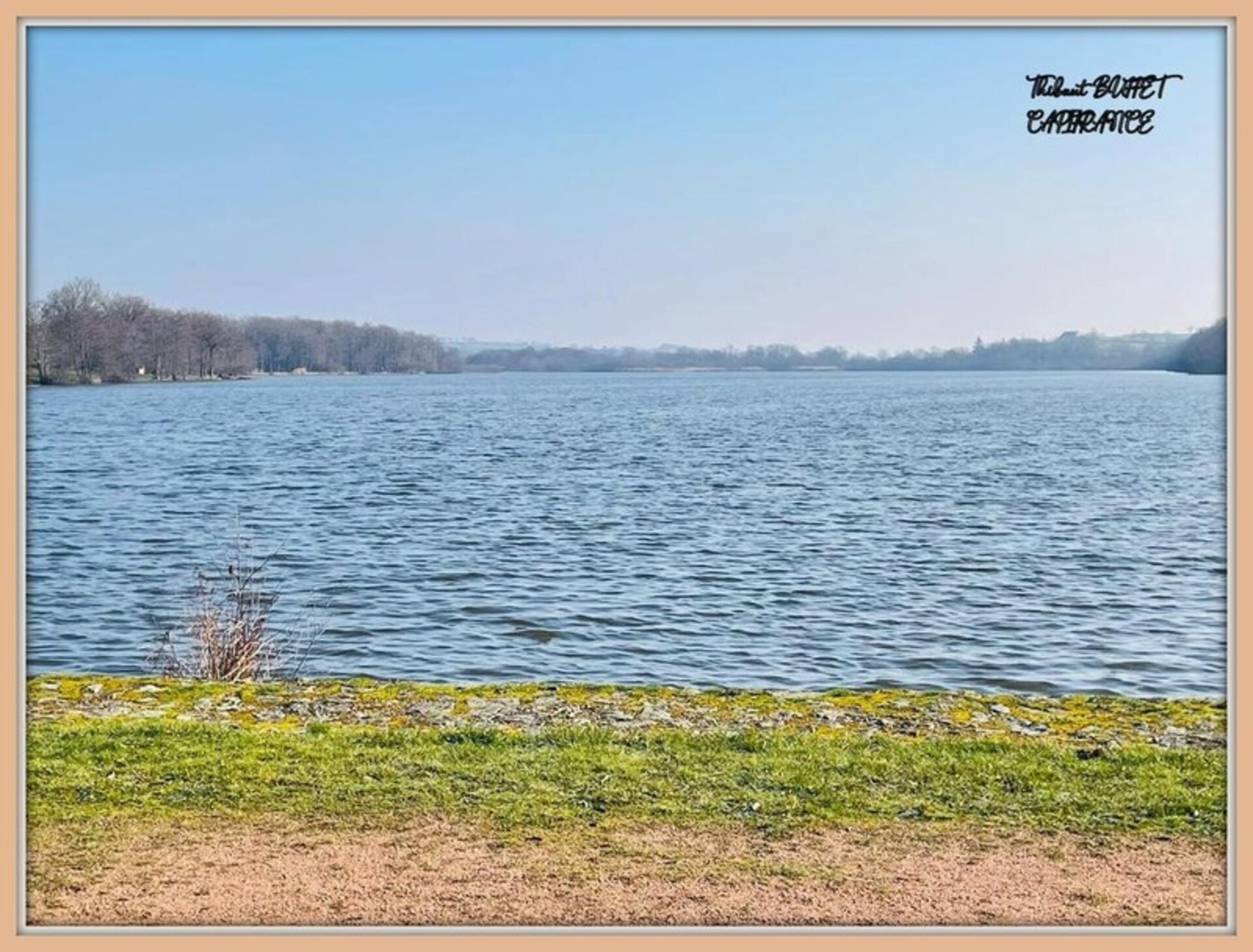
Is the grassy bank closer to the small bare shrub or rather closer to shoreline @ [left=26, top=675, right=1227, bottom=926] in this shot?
shoreline @ [left=26, top=675, right=1227, bottom=926]

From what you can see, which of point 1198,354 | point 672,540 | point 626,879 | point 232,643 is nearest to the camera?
point 626,879

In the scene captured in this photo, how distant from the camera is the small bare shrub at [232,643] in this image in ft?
46.8

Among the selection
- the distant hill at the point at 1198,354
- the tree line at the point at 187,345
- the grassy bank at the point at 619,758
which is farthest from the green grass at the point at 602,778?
the tree line at the point at 187,345

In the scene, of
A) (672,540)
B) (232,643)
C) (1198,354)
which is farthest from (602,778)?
(1198,354)

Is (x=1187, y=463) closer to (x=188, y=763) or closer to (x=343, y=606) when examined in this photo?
(x=343, y=606)

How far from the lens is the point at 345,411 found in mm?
56938

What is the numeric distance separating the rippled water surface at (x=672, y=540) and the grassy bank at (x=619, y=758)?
5.36 feet

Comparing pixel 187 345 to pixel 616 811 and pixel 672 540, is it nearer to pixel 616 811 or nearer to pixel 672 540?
pixel 672 540

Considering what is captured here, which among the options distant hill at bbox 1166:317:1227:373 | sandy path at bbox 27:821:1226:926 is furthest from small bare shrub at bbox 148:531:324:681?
distant hill at bbox 1166:317:1227:373

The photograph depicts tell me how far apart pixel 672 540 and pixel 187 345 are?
28006 millimetres

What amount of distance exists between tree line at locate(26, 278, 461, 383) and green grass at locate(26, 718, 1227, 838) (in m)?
22.3

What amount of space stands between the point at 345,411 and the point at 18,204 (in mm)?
48442

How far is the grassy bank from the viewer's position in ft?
29.5

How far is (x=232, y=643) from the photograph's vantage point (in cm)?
1430
